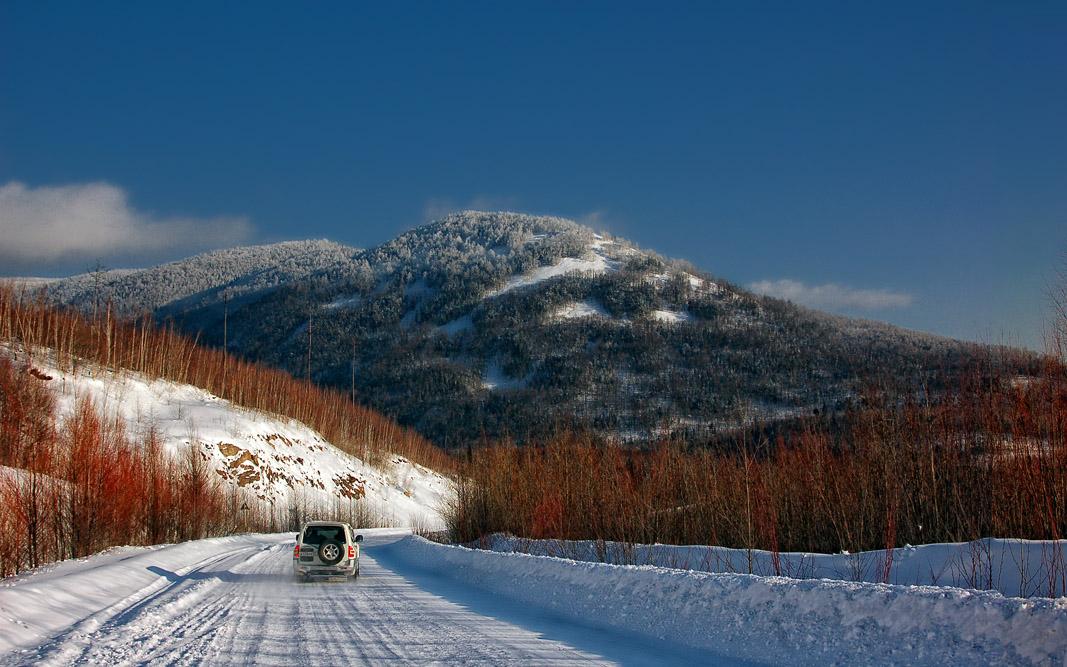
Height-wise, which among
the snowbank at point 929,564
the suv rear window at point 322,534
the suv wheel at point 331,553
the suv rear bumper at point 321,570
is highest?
the snowbank at point 929,564

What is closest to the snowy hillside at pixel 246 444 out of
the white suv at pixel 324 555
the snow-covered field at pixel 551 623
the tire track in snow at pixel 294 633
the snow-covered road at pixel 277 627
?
the white suv at pixel 324 555

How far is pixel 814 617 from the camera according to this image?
7285 millimetres

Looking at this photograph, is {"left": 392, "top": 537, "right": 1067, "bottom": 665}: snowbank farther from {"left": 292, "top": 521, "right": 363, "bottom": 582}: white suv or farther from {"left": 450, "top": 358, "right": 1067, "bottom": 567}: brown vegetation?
{"left": 292, "top": 521, "right": 363, "bottom": 582}: white suv

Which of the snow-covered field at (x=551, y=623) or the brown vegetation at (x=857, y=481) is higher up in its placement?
the brown vegetation at (x=857, y=481)

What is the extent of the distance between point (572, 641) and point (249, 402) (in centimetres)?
7537

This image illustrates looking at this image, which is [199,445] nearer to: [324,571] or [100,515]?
[100,515]

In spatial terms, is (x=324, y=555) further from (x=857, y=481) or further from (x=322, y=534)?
(x=857, y=481)

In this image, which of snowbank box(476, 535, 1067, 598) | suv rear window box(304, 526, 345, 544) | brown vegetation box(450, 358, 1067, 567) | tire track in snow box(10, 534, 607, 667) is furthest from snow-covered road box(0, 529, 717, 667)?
brown vegetation box(450, 358, 1067, 567)

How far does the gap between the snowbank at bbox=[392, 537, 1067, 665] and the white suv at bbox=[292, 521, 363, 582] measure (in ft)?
22.3

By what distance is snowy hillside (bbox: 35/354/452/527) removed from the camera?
174ft

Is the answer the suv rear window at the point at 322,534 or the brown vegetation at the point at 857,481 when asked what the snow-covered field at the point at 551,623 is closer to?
the brown vegetation at the point at 857,481

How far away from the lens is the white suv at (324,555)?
1669 centimetres

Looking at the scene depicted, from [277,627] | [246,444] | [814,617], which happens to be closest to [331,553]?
[277,627]

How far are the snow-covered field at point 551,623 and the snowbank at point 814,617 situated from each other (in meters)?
0.02
